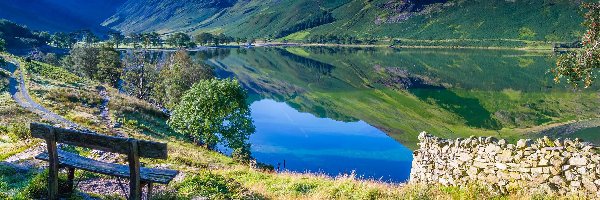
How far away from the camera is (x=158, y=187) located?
1656 cm

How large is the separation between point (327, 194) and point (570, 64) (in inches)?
502

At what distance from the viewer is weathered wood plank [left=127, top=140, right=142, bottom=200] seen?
11273mm

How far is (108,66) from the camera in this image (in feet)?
354

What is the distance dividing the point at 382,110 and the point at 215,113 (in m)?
77.4

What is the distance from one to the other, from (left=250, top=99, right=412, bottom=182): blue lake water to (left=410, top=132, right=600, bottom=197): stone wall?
38695 mm

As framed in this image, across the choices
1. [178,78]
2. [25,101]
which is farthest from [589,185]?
[178,78]

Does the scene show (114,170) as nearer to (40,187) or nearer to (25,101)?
(40,187)

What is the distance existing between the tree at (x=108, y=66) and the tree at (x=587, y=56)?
332ft

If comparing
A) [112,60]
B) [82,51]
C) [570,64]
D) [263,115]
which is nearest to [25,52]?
[82,51]

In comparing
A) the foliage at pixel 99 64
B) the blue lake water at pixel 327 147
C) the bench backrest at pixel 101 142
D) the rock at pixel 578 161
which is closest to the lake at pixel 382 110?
the blue lake water at pixel 327 147

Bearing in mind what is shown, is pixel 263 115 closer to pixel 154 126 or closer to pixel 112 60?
pixel 112 60

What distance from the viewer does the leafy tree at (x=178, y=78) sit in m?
80.8

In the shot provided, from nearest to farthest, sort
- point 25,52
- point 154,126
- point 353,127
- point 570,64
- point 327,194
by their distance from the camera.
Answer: point 327,194 → point 570,64 → point 154,126 → point 353,127 → point 25,52

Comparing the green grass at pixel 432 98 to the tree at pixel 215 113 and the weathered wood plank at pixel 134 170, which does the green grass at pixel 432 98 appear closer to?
the tree at pixel 215 113
